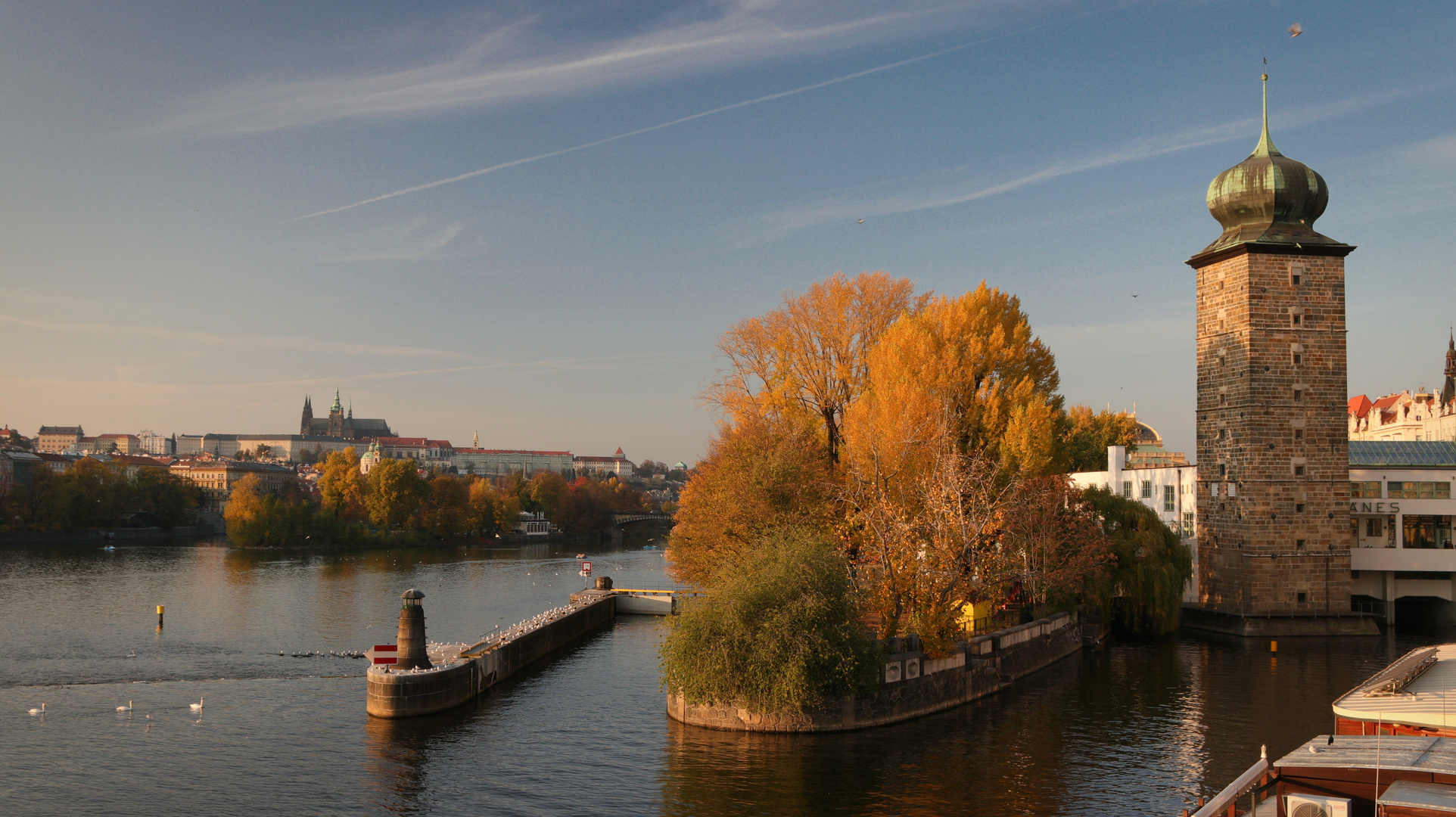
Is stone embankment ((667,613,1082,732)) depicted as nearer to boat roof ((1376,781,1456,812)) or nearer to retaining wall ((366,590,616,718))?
retaining wall ((366,590,616,718))

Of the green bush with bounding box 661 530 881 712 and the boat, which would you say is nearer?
the boat

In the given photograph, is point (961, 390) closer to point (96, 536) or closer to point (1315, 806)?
point (1315, 806)

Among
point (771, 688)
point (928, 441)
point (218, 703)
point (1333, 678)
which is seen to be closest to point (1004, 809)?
point (771, 688)

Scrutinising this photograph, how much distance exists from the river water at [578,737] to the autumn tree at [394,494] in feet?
230

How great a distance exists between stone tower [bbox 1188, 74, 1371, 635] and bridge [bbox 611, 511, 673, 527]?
99.0 metres

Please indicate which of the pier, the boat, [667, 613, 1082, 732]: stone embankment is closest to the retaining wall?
the pier

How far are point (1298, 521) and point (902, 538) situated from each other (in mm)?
25088

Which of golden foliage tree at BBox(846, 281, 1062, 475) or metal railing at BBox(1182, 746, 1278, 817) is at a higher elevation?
golden foliage tree at BBox(846, 281, 1062, 475)

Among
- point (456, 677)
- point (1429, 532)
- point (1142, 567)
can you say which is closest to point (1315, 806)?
point (456, 677)

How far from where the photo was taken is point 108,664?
37562 mm

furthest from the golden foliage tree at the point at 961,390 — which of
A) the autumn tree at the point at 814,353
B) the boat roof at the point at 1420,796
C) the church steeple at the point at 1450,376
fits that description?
the church steeple at the point at 1450,376

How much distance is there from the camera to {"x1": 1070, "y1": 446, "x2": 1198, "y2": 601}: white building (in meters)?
50.3

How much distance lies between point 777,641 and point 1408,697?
13342 millimetres

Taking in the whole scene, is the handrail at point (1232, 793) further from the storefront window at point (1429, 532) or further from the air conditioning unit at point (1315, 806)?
the storefront window at point (1429, 532)
